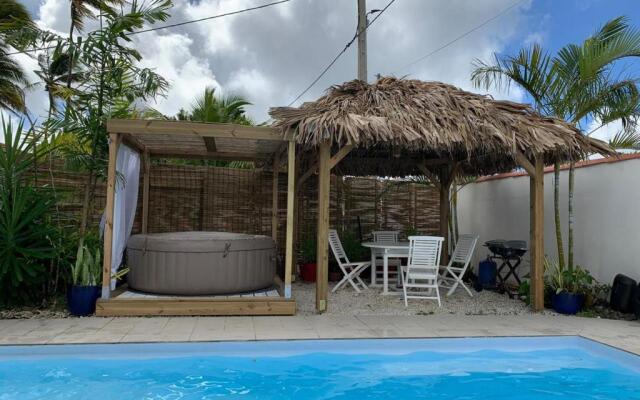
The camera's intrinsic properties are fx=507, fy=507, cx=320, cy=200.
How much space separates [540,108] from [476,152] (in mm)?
1210

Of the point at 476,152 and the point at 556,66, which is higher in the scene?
the point at 556,66

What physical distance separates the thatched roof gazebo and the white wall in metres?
0.56

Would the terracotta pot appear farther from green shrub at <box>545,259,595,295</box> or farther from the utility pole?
the utility pole

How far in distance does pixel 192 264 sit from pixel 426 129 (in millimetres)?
3379

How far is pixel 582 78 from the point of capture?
6.67m

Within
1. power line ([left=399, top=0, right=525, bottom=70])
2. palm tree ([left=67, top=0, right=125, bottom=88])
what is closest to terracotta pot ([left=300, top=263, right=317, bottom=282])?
palm tree ([left=67, top=0, right=125, bottom=88])

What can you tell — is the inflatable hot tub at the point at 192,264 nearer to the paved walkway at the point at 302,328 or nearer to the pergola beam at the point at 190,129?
the paved walkway at the point at 302,328

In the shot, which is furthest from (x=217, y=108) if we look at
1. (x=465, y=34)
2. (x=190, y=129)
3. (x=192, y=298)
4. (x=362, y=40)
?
(x=192, y=298)

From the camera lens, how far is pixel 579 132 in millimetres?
6773

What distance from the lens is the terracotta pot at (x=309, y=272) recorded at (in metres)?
9.11

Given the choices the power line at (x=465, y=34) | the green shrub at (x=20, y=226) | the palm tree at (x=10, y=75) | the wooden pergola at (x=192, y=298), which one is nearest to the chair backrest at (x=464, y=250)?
the wooden pergola at (x=192, y=298)

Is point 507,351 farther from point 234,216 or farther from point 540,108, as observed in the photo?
point 234,216

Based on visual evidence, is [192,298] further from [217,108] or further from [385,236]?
[217,108]

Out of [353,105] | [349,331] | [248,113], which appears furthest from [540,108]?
[248,113]
